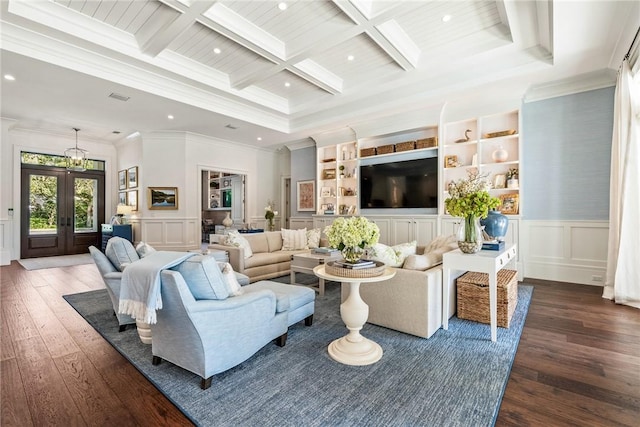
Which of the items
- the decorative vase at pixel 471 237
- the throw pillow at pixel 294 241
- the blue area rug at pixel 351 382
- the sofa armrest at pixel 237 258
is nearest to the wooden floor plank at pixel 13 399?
the blue area rug at pixel 351 382

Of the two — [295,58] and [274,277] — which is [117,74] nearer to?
[295,58]

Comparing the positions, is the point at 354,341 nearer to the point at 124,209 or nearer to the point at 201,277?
the point at 201,277

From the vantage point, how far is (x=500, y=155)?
4.97 meters

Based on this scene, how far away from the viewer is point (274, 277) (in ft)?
16.2

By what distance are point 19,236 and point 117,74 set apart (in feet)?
18.5

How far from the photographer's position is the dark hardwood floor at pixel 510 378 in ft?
5.65

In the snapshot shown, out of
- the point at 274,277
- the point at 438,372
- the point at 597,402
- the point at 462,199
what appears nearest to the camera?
the point at 597,402

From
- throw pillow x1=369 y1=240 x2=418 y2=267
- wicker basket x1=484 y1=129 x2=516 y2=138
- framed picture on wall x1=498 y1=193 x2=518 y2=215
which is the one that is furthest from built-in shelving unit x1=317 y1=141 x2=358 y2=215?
throw pillow x1=369 y1=240 x2=418 y2=267

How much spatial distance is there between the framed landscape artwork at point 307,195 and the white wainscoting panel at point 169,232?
2727mm

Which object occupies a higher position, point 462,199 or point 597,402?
point 462,199

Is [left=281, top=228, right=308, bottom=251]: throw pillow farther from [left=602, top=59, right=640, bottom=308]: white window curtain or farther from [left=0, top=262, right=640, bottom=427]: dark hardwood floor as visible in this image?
[left=602, top=59, right=640, bottom=308]: white window curtain

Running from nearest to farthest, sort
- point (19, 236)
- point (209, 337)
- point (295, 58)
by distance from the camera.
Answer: point (209, 337) < point (295, 58) < point (19, 236)

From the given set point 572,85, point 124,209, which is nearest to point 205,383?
point 572,85

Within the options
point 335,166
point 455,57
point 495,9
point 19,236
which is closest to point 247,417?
point 495,9
